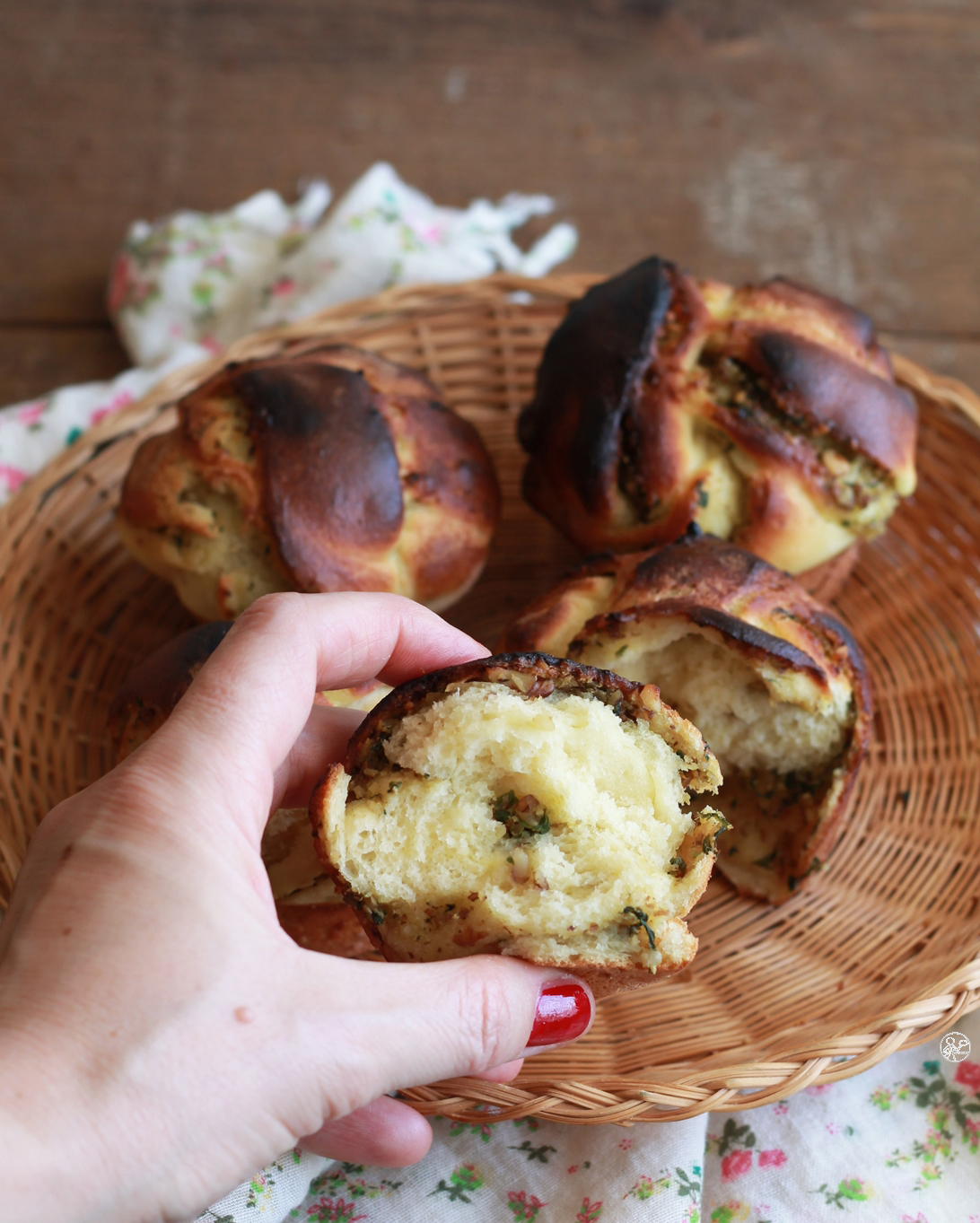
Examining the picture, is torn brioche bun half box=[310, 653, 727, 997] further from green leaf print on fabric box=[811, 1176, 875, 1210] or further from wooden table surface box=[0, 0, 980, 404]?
wooden table surface box=[0, 0, 980, 404]

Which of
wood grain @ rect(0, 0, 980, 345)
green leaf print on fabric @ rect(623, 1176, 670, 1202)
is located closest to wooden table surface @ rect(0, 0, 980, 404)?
wood grain @ rect(0, 0, 980, 345)

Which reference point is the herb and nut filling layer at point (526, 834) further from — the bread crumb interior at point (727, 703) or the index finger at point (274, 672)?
the bread crumb interior at point (727, 703)

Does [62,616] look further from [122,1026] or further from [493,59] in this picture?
[493,59]

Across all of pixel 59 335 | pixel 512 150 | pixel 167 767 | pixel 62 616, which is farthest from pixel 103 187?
pixel 167 767

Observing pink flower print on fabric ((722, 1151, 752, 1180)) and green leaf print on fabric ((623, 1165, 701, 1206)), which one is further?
pink flower print on fabric ((722, 1151, 752, 1180))

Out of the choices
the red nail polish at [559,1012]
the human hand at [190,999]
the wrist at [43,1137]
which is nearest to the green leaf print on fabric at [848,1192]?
the red nail polish at [559,1012]
